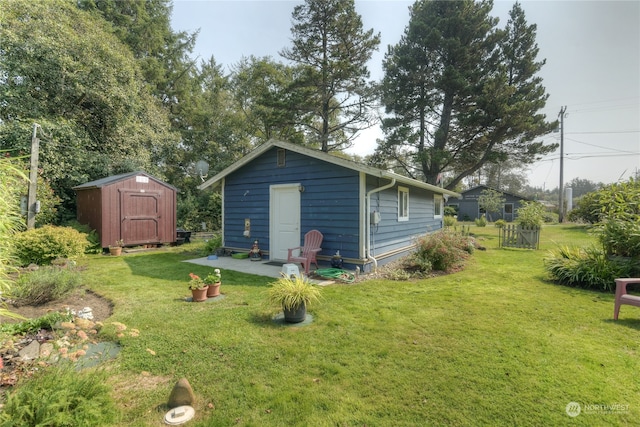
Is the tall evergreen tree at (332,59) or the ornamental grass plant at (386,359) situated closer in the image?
the ornamental grass plant at (386,359)

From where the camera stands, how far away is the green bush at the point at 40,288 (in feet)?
13.5

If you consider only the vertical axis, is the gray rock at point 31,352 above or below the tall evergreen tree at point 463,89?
below

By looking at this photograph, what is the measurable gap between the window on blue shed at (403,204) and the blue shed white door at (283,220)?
309cm

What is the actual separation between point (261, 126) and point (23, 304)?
18304mm

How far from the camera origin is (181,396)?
2.16 m

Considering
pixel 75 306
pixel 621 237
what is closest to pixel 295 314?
pixel 75 306

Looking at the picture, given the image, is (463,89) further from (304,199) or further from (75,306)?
(75,306)

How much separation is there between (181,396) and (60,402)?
28.6 inches

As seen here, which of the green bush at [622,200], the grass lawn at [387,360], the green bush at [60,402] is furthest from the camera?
the green bush at [622,200]

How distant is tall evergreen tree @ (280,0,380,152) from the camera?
1490 cm

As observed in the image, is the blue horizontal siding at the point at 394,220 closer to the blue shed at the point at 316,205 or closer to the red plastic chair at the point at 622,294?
the blue shed at the point at 316,205

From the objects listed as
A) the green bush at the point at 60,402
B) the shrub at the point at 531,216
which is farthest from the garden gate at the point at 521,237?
the green bush at the point at 60,402

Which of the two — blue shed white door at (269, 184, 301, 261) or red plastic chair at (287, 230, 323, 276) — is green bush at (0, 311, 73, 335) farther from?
blue shed white door at (269, 184, 301, 261)

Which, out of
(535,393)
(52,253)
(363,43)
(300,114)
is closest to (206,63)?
(300,114)
